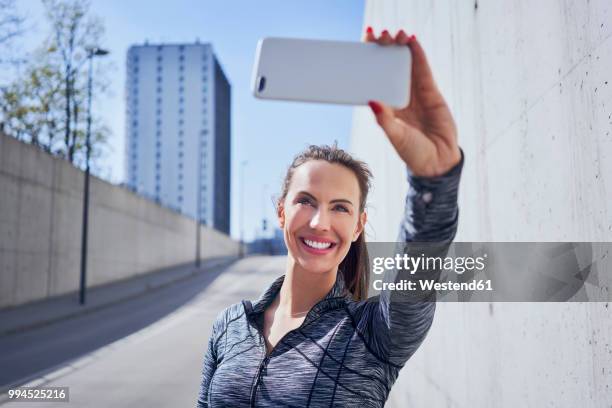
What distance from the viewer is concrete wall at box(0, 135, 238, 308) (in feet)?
67.7

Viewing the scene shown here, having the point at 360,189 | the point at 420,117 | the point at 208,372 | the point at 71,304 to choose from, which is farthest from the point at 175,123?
the point at 420,117

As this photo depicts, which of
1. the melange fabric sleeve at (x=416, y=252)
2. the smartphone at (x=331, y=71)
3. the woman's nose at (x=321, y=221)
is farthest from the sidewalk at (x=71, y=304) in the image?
the smartphone at (x=331, y=71)

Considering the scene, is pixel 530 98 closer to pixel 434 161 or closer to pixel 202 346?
pixel 434 161

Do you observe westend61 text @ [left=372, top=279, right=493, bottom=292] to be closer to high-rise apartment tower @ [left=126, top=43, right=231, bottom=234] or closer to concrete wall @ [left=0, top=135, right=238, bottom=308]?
concrete wall @ [left=0, top=135, right=238, bottom=308]

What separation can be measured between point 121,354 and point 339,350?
12073mm

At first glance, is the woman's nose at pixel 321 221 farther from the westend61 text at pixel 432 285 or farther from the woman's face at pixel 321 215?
the westend61 text at pixel 432 285

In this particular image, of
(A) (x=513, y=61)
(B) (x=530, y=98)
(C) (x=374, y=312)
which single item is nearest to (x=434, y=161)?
(C) (x=374, y=312)

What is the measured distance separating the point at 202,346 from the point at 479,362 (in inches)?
462

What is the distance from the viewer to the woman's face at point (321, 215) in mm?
2209

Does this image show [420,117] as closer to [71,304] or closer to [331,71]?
[331,71]

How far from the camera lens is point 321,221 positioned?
2176 mm

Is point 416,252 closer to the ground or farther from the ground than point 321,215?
closer to the ground

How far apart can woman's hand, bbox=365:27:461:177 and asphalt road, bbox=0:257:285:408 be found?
818 centimetres

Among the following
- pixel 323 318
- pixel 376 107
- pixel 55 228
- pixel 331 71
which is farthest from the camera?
pixel 55 228
